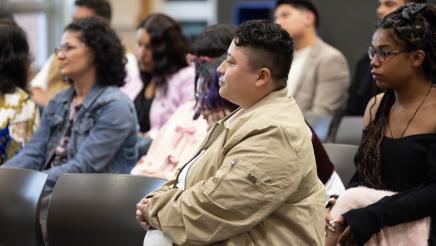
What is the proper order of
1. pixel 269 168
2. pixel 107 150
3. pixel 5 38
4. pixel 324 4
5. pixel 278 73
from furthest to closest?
1. pixel 324 4
2. pixel 5 38
3. pixel 107 150
4. pixel 278 73
5. pixel 269 168

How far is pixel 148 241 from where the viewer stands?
2.31m

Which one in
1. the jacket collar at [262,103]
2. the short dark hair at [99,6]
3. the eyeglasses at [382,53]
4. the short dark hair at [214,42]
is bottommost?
the short dark hair at [99,6]

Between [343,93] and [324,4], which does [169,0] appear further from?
[343,93]

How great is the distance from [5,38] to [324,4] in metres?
2.55

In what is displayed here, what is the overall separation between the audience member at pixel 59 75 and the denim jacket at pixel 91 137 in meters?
1.15

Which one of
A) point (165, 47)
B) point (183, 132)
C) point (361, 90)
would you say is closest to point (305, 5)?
point (361, 90)

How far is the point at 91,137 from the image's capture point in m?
3.59

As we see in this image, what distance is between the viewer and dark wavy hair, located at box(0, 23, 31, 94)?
13.0 feet

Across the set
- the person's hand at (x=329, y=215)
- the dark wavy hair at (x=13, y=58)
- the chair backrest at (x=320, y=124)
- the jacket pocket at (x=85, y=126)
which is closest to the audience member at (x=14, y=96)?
the dark wavy hair at (x=13, y=58)

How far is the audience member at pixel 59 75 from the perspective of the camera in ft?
16.5

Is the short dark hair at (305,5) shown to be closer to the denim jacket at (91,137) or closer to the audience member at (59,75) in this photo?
the audience member at (59,75)

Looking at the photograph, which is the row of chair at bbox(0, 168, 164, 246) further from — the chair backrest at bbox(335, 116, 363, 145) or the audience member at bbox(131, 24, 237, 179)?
the chair backrest at bbox(335, 116, 363, 145)

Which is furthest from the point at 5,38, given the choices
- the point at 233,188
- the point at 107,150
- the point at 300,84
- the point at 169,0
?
the point at 169,0

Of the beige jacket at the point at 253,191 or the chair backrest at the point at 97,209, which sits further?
the chair backrest at the point at 97,209
